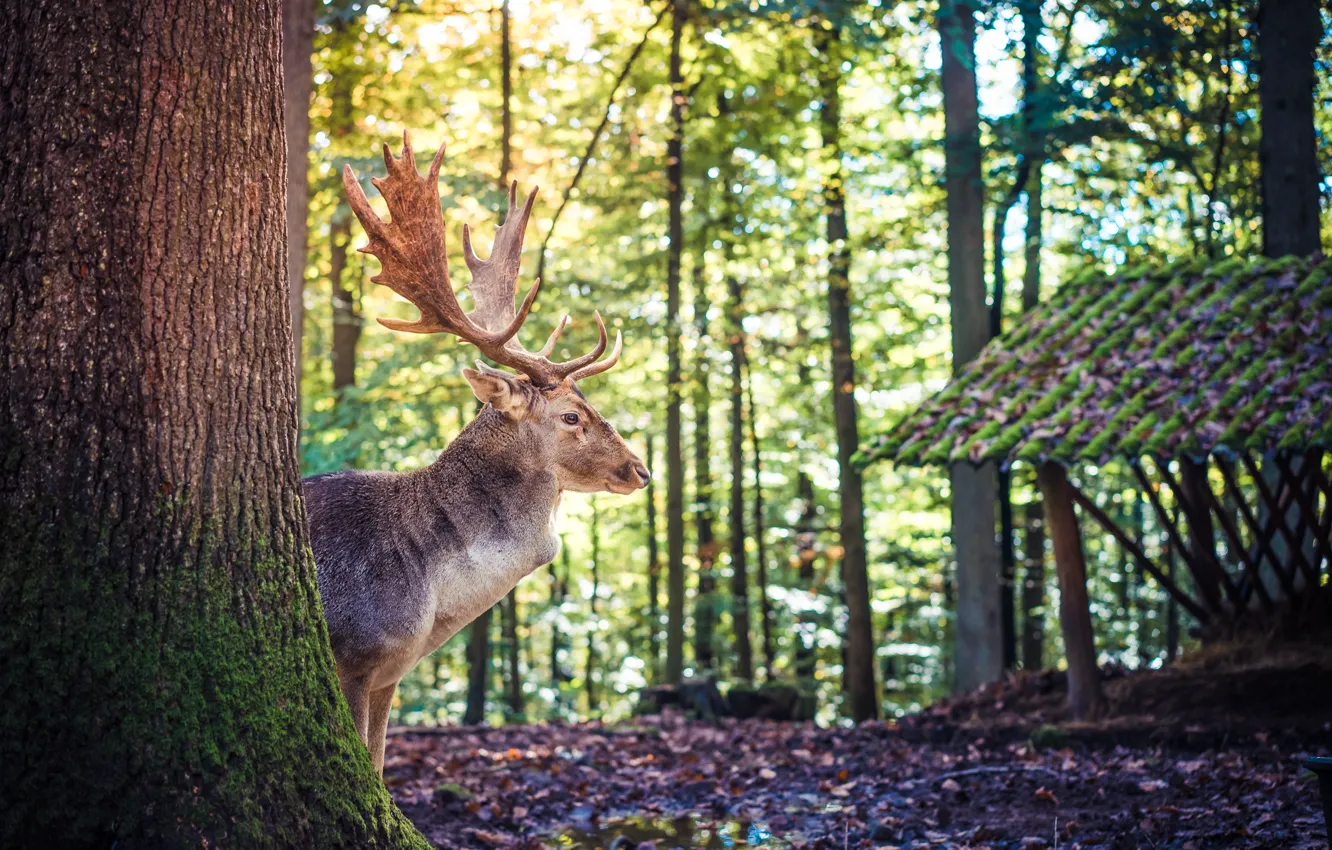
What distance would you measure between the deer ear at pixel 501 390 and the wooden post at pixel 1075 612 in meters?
5.72

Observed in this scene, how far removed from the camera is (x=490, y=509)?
18.3ft

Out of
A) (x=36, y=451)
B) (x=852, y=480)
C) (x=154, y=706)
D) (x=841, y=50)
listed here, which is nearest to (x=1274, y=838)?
(x=154, y=706)

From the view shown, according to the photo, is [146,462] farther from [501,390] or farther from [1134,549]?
[1134,549]

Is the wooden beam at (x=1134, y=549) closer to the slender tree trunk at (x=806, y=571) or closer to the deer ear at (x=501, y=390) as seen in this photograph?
the deer ear at (x=501, y=390)

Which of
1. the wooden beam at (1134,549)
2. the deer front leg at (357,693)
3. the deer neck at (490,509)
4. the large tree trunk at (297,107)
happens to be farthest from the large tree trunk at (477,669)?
the deer front leg at (357,693)

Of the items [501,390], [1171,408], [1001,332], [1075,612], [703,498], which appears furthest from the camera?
[703,498]

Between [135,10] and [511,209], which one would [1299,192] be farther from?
[135,10]

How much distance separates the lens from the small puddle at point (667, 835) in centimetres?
600

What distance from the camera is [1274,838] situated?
5238 mm

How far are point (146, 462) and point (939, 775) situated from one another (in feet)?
20.1

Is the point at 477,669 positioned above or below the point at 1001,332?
below

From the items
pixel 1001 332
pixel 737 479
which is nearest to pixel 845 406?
pixel 1001 332

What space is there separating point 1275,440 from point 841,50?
9441 mm

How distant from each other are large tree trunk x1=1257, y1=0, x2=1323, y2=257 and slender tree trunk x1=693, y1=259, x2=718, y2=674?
283 inches
